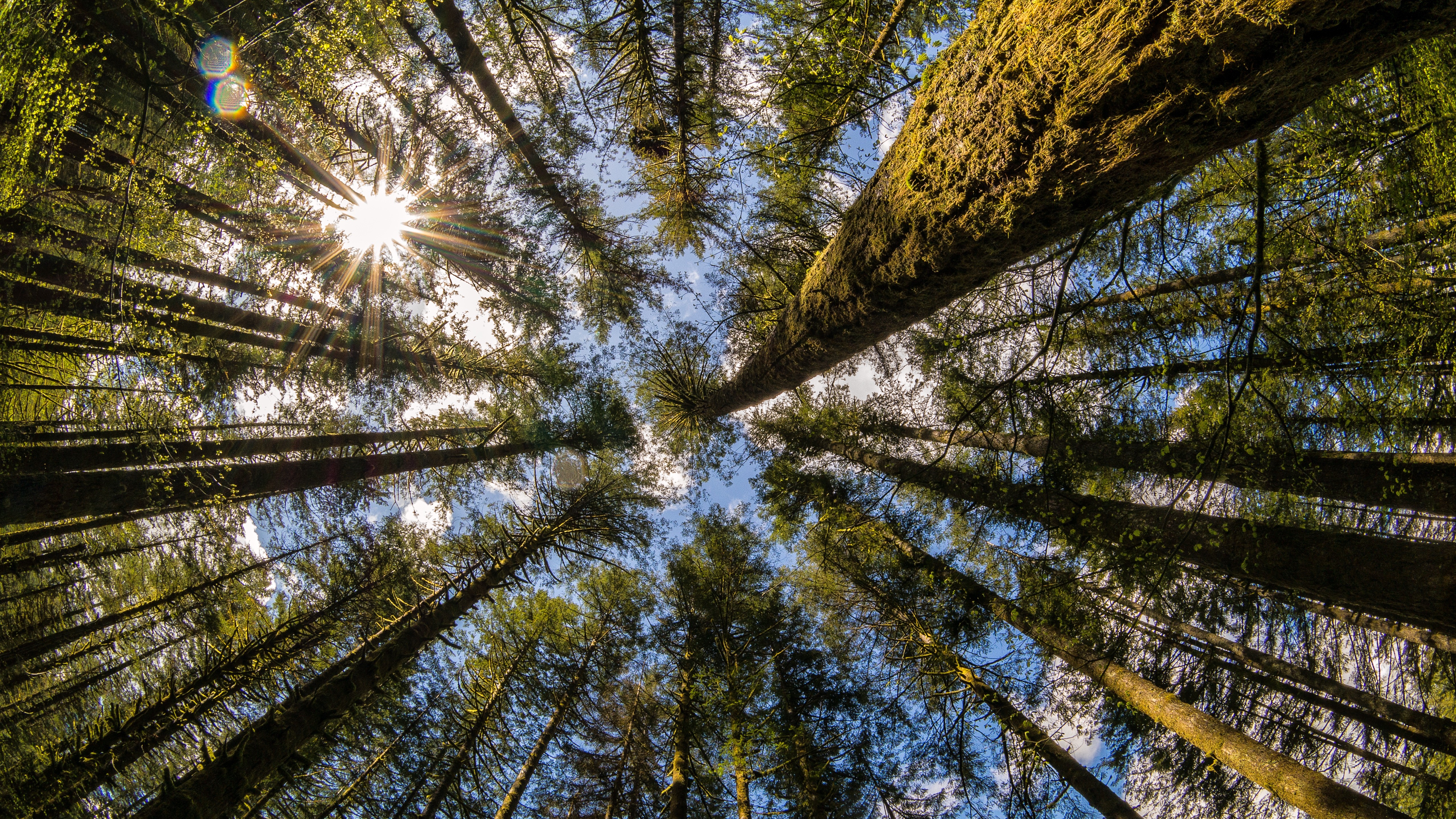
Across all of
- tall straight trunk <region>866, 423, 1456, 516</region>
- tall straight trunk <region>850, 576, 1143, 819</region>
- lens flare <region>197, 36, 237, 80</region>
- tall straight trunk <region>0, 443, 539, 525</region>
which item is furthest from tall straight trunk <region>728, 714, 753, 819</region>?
lens flare <region>197, 36, 237, 80</region>

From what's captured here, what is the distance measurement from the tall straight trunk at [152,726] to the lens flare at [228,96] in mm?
6661

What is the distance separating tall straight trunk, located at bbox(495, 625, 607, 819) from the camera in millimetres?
5375

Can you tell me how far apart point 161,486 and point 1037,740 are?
31.3 ft

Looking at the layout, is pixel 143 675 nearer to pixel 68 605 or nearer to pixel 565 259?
pixel 68 605

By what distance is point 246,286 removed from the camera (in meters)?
7.40

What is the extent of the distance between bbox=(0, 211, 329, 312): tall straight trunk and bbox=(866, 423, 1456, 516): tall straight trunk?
8843 mm

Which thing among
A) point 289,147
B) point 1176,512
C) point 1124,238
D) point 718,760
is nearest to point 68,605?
point 289,147

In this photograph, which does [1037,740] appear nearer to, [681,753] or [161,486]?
[681,753]

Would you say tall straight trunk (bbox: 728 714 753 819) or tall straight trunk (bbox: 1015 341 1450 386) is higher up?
tall straight trunk (bbox: 1015 341 1450 386)

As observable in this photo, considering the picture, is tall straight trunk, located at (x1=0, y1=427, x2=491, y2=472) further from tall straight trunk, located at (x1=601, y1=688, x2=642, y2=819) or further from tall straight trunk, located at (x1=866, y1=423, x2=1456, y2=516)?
tall straight trunk, located at (x1=866, y1=423, x2=1456, y2=516)

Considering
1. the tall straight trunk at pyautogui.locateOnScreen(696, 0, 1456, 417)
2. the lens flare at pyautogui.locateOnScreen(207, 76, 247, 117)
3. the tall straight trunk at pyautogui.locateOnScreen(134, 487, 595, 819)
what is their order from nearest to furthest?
the tall straight trunk at pyautogui.locateOnScreen(696, 0, 1456, 417), the tall straight trunk at pyautogui.locateOnScreen(134, 487, 595, 819), the lens flare at pyautogui.locateOnScreen(207, 76, 247, 117)

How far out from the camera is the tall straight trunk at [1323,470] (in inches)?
152

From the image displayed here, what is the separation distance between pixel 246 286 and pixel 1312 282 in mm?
13462

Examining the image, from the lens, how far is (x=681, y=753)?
18.3ft
